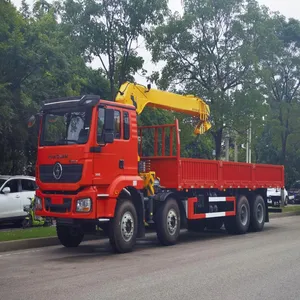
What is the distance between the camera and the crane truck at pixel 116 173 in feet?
40.2

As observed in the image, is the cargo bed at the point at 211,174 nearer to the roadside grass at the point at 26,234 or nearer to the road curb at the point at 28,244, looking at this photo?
the road curb at the point at 28,244

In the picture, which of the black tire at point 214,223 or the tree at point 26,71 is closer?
the tree at point 26,71

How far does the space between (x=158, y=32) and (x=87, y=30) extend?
4.63 metres

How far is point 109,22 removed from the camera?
59.4 feet

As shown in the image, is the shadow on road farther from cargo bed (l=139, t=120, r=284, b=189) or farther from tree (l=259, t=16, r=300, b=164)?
tree (l=259, t=16, r=300, b=164)

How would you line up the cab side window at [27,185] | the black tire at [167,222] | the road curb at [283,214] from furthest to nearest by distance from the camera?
the road curb at [283,214], the cab side window at [27,185], the black tire at [167,222]

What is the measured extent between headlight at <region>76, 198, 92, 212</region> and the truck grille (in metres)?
0.47

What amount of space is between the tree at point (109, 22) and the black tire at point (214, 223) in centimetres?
609

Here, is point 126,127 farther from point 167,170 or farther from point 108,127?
point 167,170

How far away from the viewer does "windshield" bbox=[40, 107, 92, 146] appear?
1238cm

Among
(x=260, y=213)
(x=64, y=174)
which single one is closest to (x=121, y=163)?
(x=64, y=174)

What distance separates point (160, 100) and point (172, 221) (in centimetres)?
343

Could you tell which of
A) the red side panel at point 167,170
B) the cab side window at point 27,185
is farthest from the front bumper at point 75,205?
the cab side window at point 27,185

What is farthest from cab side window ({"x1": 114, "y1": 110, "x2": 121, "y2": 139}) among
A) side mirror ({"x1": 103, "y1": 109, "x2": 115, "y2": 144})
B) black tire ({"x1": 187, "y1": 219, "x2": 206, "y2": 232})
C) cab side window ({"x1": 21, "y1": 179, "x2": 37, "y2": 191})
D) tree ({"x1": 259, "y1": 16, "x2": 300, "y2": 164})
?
tree ({"x1": 259, "y1": 16, "x2": 300, "y2": 164})
